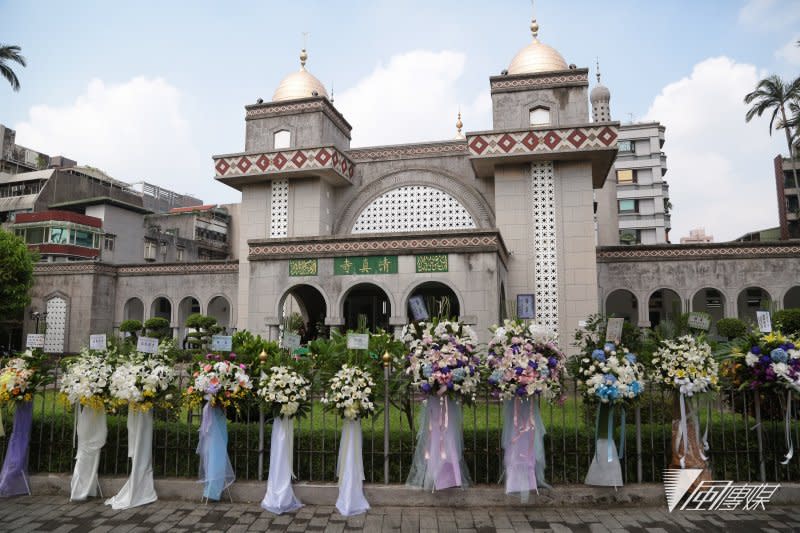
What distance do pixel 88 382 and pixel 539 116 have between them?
1528 centimetres

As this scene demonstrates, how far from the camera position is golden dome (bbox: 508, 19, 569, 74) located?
18078mm

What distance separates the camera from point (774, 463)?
6.00 metres

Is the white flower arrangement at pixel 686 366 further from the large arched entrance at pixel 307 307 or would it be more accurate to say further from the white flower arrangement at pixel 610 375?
the large arched entrance at pixel 307 307

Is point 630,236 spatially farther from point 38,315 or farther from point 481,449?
point 481,449

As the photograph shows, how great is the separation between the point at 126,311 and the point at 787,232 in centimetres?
3688

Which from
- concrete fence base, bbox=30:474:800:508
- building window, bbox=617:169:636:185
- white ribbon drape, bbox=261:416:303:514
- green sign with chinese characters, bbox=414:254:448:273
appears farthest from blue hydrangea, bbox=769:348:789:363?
building window, bbox=617:169:636:185

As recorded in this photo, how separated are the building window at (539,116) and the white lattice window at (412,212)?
3.60 meters

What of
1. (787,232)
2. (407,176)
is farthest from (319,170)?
(787,232)

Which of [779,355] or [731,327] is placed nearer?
[779,355]

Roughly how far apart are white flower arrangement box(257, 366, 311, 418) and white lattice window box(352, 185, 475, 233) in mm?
13145

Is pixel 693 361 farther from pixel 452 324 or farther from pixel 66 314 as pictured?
pixel 66 314

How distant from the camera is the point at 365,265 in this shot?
13984mm

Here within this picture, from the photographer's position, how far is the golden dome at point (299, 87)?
1995 cm

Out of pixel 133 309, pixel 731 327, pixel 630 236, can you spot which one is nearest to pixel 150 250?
pixel 133 309
